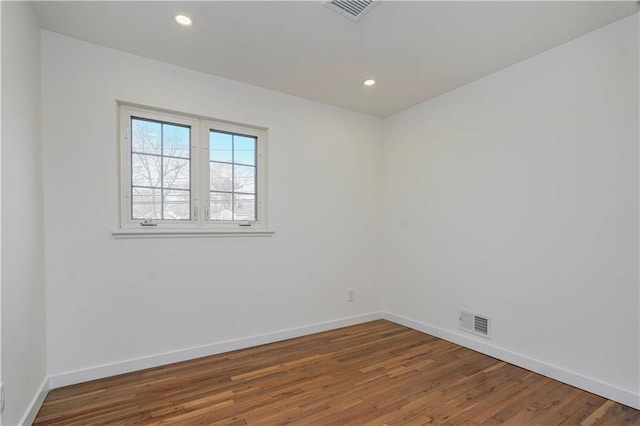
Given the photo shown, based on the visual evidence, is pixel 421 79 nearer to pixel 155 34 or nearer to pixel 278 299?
pixel 155 34

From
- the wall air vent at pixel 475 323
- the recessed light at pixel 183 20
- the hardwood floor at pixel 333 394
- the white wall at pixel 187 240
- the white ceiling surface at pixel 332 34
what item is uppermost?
the recessed light at pixel 183 20

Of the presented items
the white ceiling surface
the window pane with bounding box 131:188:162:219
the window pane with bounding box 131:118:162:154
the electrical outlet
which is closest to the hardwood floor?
the electrical outlet

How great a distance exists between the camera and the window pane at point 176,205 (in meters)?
2.77

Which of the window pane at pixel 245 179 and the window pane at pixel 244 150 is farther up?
the window pane at pixel 244 150

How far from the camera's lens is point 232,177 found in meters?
3.11

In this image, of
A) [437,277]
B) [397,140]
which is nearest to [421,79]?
[397,140]

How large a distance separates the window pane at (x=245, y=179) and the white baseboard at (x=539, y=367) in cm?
241

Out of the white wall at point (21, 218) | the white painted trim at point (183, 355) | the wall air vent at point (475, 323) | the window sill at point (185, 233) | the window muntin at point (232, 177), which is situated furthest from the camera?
A: the window muntin at point (232, 177)

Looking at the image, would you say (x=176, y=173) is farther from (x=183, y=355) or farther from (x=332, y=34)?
(x=332, y=34)

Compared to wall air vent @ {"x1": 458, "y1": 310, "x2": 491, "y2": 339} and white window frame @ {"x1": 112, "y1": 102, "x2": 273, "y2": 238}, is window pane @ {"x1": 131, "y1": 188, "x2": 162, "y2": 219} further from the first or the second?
wall air vent @ {"x1": 458, "y1": 310, "x2": 491, "y2": 339}

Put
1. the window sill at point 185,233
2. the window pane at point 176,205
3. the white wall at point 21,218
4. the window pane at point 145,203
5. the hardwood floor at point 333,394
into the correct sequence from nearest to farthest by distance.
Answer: the white wall at point 21,218
the hardwood floor at point 333,394
the window sill at point 185,233
the window pane at point 145,203
the window pane at point 176,205

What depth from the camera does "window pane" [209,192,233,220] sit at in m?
2.99

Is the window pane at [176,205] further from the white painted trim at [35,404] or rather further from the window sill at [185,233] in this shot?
the white painted trim at [35,404]

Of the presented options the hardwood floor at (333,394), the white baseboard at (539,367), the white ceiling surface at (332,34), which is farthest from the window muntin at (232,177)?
the white baseboard at (539,367)
